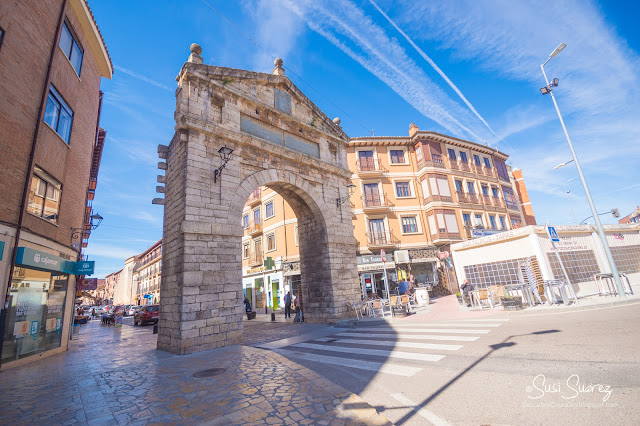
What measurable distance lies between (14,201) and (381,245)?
763 inches

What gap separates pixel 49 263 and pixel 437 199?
75.2ft

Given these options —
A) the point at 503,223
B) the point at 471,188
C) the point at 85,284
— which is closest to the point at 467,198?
the point at 471,188

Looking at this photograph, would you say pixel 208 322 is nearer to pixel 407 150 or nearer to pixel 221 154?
pixel 221 154

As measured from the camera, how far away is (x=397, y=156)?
25141 millimetres

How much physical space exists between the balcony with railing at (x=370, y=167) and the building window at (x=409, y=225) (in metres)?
4.35

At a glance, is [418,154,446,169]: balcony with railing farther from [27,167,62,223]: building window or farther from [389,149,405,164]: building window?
[27,167,62,223]: building window

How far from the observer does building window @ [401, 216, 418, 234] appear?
23000mm

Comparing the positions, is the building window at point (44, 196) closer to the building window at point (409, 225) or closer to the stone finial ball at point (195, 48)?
the stone finial ball at point (195, 48)

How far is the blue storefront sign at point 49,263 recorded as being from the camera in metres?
7.29

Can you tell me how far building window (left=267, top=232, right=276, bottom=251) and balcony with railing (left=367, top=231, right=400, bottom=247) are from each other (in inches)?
311

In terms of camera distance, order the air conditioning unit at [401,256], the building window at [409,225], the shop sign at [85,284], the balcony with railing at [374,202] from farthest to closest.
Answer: the building window at [409,225], the balcony with railing at [374,202], the air conditioning unit at [401,256], the shop sign at [85,284]

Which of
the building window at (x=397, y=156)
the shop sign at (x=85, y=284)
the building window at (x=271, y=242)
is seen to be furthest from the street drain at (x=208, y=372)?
the building window at (x=397, y=156)

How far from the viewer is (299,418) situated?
3152mm

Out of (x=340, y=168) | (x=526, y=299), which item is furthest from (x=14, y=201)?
(x=526, y=299)
